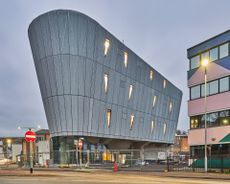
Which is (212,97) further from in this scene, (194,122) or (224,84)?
(194,122)

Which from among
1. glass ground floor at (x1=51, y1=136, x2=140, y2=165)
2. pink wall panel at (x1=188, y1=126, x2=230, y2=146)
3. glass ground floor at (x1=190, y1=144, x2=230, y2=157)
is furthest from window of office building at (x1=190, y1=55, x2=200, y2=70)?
glass ground floor at (x1=51, y1=136, x2=140, y2=165)

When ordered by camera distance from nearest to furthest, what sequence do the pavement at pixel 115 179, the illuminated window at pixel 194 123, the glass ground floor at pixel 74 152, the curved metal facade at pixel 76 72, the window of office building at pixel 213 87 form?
the pavement at pixel 115 179 → the window of office building at pixel 213 87 → the illuminated window at pixel 194 123 → the glass ground floor at pixel 74 152 → the curved metal facade at pixel 76 72

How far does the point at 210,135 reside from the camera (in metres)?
39.1

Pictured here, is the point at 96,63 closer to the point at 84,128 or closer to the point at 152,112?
the point at 84,128

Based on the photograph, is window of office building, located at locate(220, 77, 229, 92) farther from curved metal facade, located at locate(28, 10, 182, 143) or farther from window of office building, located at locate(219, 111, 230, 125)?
curved metal facade, located at locate(28, 10, 182, 143)

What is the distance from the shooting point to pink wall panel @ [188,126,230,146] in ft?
122

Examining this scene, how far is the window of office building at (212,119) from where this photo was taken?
127 feet

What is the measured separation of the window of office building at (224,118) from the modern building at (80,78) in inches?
1073

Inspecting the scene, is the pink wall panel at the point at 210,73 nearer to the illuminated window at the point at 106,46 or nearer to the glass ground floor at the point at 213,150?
the glass ground floor at the point at 213,150

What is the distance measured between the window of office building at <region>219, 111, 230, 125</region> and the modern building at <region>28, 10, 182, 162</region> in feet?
89.4

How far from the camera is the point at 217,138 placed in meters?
38.0

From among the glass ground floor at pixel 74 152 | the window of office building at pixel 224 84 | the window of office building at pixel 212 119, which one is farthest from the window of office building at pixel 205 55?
the glass ground floor at pixel 74 152

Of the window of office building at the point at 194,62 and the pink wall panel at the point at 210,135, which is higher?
the window of office building at the point at 194,62

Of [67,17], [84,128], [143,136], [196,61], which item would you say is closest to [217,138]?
[196,61]
